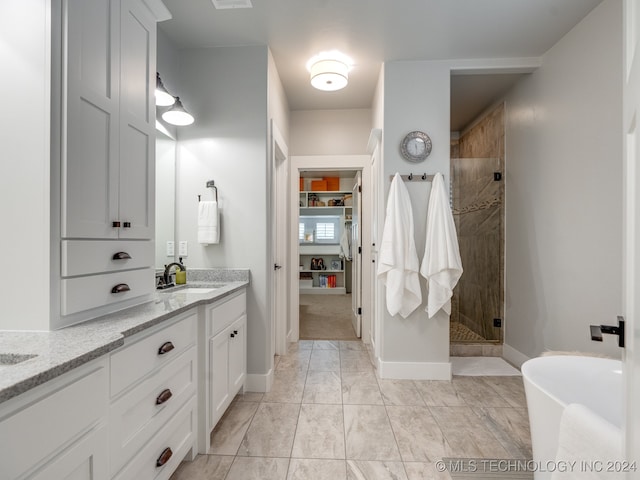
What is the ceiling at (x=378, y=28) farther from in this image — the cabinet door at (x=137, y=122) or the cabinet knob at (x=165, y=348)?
the cabinet knob at (x=165, y=348)

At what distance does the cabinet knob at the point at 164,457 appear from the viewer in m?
1.23

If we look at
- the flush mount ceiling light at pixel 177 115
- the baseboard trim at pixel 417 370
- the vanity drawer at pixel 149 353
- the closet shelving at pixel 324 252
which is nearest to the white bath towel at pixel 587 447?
the vanity drawer at pixel 149 353

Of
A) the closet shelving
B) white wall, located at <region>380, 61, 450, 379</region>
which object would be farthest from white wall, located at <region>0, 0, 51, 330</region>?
the closet shelving

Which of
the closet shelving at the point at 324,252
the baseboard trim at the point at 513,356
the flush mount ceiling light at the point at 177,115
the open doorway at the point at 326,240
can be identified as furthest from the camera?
the closet shelving at the point at 324,252

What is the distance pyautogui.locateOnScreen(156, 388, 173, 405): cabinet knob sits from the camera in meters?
1.23

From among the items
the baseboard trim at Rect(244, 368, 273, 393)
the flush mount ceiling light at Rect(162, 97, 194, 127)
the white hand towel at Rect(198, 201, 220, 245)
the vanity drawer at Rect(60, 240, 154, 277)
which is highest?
the flush mount ceiling light at Rect(162, 97, 194, 127)

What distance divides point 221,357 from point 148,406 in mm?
637

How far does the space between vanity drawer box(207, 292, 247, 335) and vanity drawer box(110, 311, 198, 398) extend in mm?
123

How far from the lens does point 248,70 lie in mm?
2350

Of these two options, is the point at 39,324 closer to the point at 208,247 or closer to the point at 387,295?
the point at 208,247

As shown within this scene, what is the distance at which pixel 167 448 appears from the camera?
1293mm

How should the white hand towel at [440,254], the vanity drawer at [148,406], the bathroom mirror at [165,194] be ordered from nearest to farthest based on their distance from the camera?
the vanity drawer at [148,406], the bathroom mirror at [165,194], the white hand towel at [440,254]

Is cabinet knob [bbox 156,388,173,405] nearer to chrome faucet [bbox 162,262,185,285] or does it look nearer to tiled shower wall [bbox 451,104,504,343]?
chrome faucet [bbox 162,262,185,285]

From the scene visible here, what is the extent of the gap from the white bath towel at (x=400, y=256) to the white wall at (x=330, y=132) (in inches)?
47.0
